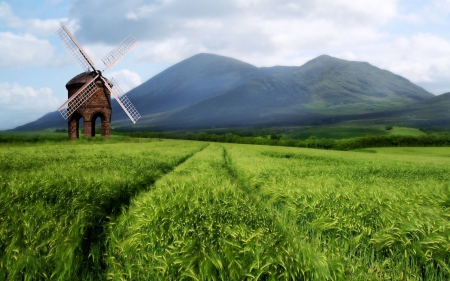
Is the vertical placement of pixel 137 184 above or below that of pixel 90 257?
above

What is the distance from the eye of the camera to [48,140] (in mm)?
33156

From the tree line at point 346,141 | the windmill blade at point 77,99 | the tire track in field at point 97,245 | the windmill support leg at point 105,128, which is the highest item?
the windmill blade at point 77,99

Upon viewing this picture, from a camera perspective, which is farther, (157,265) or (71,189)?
(71,189)

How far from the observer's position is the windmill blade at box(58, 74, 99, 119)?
39.7 meters

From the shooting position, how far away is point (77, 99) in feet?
131

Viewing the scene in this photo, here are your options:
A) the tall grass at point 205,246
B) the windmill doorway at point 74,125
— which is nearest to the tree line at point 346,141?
the windmill doorway at point 74,125

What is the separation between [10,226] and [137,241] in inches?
79.7

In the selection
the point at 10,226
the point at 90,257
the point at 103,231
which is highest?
the point at 10,226

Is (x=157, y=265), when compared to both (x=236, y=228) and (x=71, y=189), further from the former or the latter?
(x=71, y=189)

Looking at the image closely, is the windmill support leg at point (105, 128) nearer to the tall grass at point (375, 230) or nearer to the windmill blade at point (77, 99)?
the windmill blade at point (77, 99)

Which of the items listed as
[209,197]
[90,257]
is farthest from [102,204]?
[209,197]

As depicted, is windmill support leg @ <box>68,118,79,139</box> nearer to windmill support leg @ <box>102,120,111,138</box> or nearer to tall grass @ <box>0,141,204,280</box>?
windmill support leg @ <box>102,120,111,138</box>

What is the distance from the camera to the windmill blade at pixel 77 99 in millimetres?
39656

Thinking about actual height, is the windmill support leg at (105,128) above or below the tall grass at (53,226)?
above
